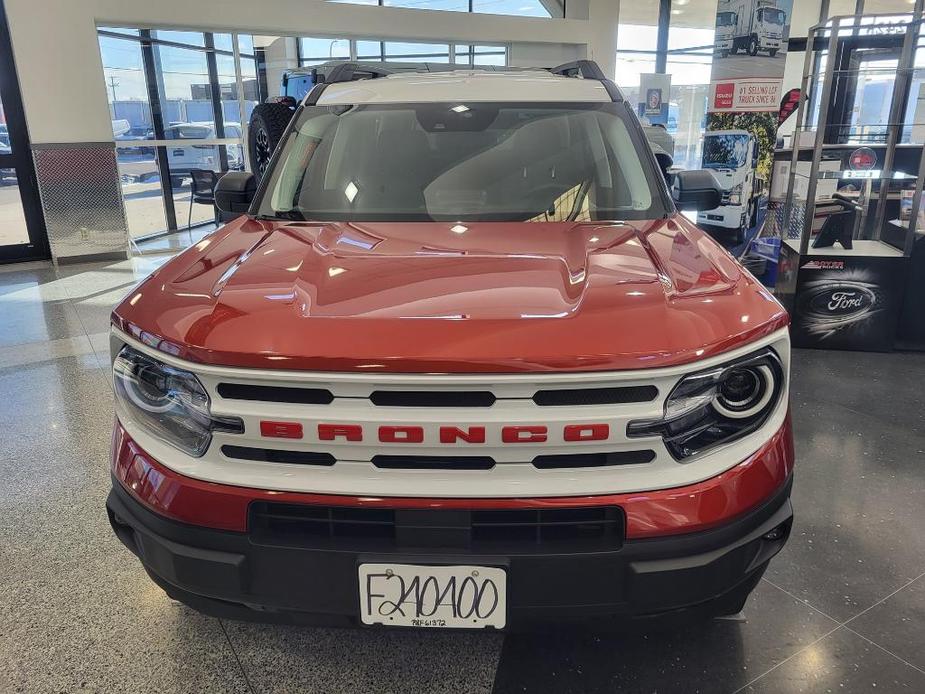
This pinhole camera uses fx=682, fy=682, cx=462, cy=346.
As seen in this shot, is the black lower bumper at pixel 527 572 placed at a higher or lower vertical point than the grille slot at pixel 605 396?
lower

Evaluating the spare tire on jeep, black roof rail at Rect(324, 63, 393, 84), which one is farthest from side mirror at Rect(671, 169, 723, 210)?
the spare tire on jeep

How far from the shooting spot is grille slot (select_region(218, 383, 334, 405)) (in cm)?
127

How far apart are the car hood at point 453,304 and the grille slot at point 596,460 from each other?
18cm

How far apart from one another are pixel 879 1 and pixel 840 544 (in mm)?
10832

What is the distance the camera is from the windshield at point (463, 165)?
217cm

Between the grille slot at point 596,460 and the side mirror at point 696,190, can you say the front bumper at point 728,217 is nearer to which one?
the side mirror at point 696,190

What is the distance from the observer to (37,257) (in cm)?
775

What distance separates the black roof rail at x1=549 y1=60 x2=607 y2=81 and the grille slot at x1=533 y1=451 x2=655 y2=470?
178 centimetres

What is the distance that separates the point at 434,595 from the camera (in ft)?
4.27

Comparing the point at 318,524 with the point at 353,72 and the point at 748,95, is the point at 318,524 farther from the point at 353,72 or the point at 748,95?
the point at 748,95

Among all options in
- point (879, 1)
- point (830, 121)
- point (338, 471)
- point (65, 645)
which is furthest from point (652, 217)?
point (879, 1)

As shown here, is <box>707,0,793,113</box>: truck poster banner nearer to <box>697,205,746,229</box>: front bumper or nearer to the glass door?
<box>697,205,746,229</box>: front bumper

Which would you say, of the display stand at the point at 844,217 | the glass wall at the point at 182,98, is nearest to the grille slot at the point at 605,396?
the display stand at the point at 844,217

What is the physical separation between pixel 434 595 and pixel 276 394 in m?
0.49
